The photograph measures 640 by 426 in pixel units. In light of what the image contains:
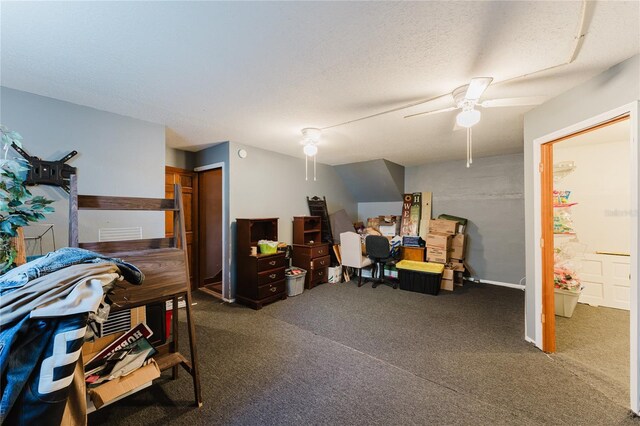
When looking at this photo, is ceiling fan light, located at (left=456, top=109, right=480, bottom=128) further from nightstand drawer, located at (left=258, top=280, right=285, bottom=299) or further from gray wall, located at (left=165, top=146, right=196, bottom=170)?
gray wall, located at (left=165, top=146, right=196, bottom=170)

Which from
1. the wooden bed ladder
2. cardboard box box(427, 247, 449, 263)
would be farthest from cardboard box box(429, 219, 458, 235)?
the wooden bed ladder

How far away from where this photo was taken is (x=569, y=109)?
2051mm

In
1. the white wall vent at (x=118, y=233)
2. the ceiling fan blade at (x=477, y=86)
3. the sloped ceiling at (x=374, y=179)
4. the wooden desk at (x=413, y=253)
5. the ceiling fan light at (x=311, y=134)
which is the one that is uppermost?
the ceiling fan light at (x=311, y=134)

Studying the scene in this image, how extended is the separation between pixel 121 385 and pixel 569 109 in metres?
3.89

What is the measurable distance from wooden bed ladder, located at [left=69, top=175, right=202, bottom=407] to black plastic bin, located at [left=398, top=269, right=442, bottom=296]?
349 centimetres

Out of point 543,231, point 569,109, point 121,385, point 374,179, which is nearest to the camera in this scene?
point 121,385

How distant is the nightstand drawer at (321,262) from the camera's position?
14.4 feet

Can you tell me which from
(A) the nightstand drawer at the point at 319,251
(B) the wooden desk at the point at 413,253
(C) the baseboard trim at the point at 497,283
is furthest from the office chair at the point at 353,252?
(C) the baseboard trim at the point at 497,283

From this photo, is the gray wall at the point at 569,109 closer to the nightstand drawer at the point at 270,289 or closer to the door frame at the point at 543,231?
the door frame at the point at 543,231

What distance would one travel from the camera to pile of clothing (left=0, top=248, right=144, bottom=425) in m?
0.72

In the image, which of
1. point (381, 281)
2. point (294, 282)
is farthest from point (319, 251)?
point (381, 281)

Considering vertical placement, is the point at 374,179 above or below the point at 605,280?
above

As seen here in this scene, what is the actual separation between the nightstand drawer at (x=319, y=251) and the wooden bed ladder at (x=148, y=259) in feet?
8.86

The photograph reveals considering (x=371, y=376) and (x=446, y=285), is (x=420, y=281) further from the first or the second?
(x=371, y=376)
